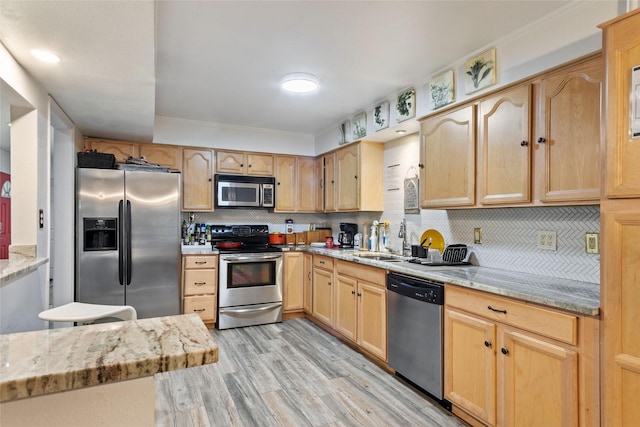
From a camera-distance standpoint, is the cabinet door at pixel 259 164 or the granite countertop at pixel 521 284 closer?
the granite countertop at pixel 521 284

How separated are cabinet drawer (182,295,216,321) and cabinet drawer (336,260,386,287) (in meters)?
1.50

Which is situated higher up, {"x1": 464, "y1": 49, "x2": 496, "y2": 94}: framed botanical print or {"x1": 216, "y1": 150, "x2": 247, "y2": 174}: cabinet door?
{"x1": 464, "y1": 49, "x2": 496, "y2": 94}: framed botanical print

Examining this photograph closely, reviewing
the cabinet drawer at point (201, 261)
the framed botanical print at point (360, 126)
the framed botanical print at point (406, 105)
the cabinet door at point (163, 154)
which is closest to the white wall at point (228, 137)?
the cabinet door at point (163, 154)

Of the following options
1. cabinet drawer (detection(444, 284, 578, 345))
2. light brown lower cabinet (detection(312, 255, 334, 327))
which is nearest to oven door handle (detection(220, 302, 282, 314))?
light brown lower cabinet (detection(312, 255, 334, 327))

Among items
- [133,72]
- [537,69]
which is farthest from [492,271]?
[133,72]

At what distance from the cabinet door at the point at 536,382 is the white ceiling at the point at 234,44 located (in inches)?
71.5

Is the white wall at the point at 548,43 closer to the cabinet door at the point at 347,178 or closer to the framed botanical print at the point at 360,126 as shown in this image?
the framed botanical print at the point at 360,126

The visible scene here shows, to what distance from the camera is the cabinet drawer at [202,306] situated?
3.88 meters

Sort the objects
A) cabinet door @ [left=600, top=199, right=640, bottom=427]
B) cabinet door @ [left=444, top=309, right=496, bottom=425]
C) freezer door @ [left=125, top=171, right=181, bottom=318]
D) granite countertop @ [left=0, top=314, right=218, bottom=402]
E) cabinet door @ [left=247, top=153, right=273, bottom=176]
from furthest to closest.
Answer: cabinet door @ [left=247, top=153, right=273, bottom=176] → freezer door @ [left=125, top=171, right=181, bottom=318] → cabinet door @ [left=444, top=309, right=496, bottom=425] → cabinet door @ [left=600, top=199, right=640, bottom=427] → granite countertop @ [left=0, top=314, right=218, bottom=402]

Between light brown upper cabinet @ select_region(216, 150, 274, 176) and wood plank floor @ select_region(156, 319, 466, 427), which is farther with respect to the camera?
light brown upper cabinet @ select_region(216, 150, 274, 176)

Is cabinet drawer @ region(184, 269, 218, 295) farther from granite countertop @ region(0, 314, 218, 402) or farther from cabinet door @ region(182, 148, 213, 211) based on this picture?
granite countertop @ region(0, 314, 218, 402)

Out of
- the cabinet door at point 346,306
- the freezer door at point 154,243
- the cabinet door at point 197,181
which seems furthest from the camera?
the cabinet door at point 197,181

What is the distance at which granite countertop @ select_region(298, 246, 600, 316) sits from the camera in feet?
5.24

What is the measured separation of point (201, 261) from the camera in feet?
12.9
